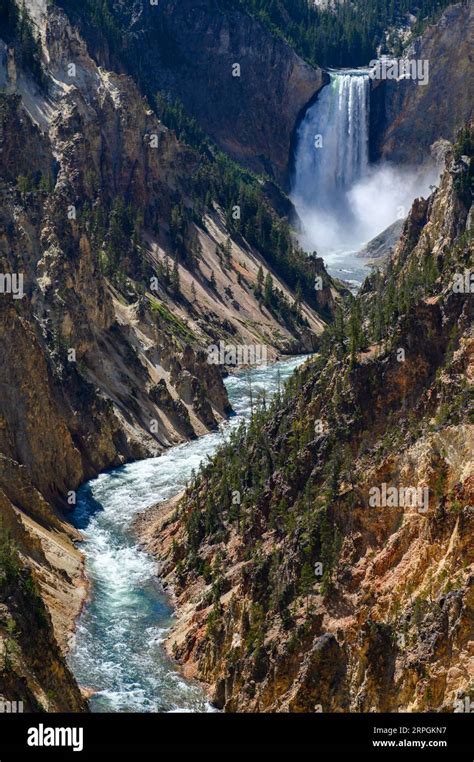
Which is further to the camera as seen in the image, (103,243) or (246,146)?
(246,146)

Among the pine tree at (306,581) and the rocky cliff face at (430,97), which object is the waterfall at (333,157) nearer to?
the rocky cliff face at (430,97)

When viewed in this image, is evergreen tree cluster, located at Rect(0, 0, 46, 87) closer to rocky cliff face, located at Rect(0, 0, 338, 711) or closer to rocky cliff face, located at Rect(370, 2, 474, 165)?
rocky cliff face, located at Rect(0, 0, 338, 711)

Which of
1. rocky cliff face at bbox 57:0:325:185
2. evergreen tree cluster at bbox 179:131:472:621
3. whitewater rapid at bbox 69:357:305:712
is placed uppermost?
rocky cliff face at bbox 57:0:325:185

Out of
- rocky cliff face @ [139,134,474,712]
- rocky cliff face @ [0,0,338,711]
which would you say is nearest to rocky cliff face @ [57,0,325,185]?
rocky cliff face @ [0,0,338,711]

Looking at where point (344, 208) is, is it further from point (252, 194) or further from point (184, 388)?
point (184, 388)
